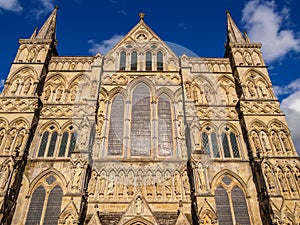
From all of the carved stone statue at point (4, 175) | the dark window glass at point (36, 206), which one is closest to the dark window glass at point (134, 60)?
the dark window glass at point (36, 206)

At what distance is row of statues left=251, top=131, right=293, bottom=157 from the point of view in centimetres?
1598

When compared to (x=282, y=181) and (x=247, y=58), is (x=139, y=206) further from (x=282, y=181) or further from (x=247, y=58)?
(x=247, y=58)

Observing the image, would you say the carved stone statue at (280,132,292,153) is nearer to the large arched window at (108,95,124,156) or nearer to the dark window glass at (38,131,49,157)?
the large arched window at (108,95,124,156)

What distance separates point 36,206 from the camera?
14781mm

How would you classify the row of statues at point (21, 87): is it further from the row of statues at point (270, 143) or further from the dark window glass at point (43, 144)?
the row of statues at point (270, 143)

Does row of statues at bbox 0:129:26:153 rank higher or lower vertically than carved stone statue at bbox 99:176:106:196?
higher

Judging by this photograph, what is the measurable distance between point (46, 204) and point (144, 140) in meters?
6.84

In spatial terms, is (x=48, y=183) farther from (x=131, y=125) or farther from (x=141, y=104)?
(x=141, y=104)

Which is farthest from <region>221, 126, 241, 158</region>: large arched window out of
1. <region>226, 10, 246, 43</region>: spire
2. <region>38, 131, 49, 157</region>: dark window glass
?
<region>38, 131, 49, 157</region>: dark window glass

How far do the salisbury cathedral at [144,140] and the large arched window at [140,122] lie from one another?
0.24ft

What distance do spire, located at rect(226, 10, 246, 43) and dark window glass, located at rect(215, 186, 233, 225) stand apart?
1293 cm

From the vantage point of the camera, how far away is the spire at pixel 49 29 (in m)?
22.5

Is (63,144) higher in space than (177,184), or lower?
higher

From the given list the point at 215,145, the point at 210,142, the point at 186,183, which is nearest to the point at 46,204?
the point at 186,183
